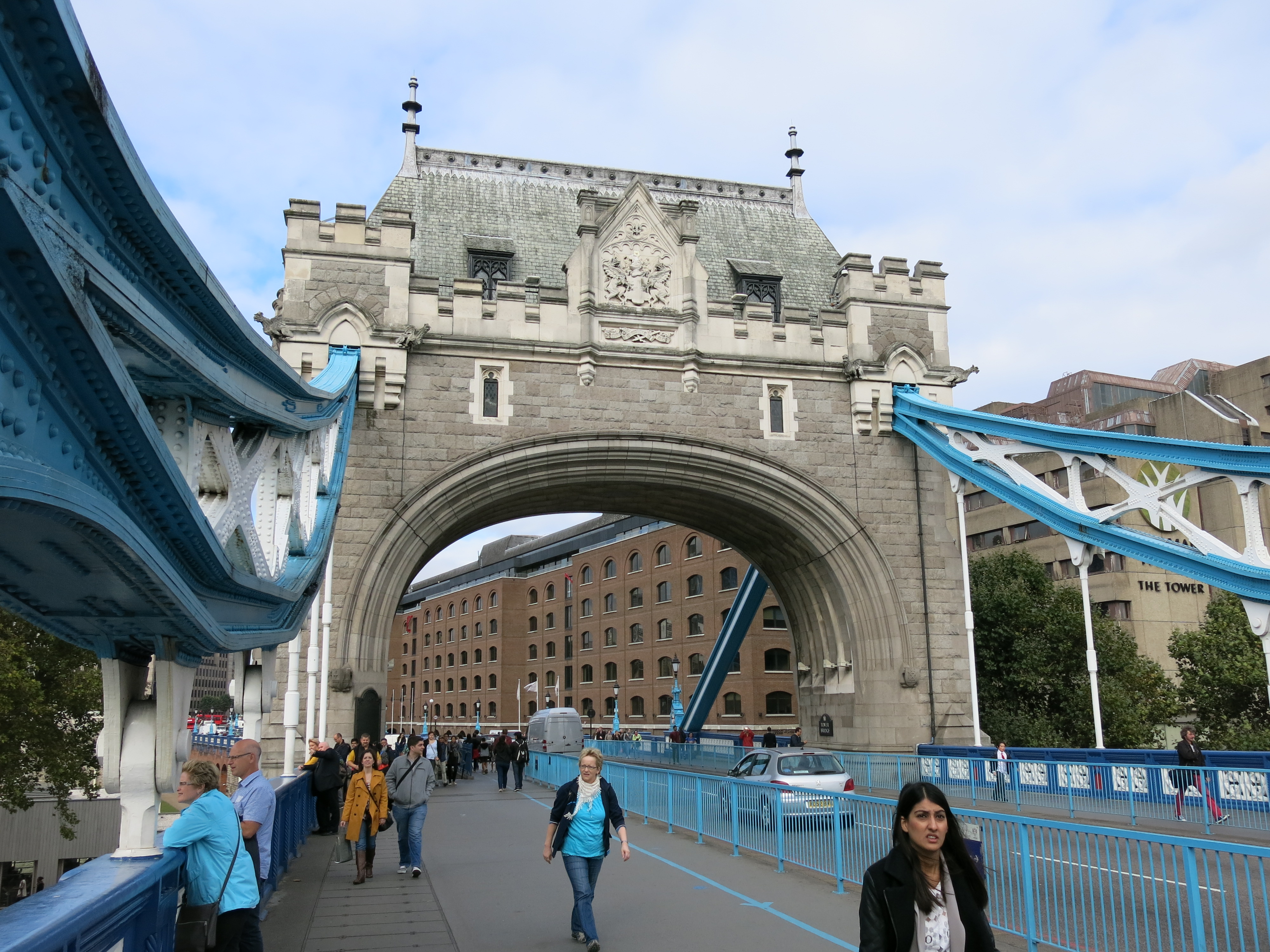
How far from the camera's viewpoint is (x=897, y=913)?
3.23 metres

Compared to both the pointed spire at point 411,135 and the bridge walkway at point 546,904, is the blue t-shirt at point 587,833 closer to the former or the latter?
the bridge walkway at point 546,904

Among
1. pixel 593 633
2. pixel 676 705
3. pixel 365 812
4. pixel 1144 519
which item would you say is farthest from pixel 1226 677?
pixel 593 633

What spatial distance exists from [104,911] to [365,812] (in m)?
6.25

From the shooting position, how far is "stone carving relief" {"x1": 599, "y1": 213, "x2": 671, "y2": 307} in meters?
21.1

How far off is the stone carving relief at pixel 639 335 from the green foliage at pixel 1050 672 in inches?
708

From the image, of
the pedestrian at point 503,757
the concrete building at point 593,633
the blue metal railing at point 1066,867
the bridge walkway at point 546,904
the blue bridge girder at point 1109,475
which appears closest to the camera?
the blue metal railing at point 1066,867

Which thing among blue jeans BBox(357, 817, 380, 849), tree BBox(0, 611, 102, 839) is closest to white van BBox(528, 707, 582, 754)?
tree BBox(0, 611, 102, 839)

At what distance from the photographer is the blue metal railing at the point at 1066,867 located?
5.81 meters

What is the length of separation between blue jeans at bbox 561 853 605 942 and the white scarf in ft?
1.15

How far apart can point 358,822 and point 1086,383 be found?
190ft

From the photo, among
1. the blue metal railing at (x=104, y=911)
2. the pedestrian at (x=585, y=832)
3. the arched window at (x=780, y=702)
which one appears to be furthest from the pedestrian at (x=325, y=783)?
the arched window at (x=780, y=702)

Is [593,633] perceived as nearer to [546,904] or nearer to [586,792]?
[546,904]

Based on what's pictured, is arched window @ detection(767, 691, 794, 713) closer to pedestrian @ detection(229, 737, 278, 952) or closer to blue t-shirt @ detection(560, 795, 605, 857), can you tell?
blue t-shirt @ detection(560, 795, 605, 857)

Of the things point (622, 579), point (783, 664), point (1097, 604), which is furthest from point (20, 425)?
point (622, 579)
